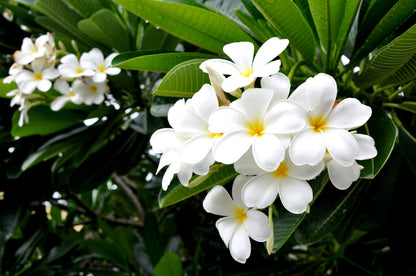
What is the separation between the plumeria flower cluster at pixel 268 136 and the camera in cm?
49

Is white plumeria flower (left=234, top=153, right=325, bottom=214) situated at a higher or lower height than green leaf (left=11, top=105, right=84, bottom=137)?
higher

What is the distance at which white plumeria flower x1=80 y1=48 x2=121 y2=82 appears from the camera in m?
1.20

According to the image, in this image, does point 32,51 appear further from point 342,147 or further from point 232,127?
point 342,147

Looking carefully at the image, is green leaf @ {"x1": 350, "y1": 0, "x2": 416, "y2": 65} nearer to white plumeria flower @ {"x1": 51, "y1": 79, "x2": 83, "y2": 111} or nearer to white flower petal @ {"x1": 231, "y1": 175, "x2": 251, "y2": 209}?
white flower petal @ {"x1": 231, "y1": 175, "x2": 251, "y2": 209}

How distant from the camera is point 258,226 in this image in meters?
0.58

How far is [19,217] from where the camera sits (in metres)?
1.49

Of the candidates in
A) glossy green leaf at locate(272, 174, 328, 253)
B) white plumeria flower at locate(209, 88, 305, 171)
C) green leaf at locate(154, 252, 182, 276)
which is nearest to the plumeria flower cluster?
white plumeria flower at locate(209, 88, 305, 171)

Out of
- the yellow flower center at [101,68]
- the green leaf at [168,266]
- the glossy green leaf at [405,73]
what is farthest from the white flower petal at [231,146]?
the yellow flower center at [101,68]

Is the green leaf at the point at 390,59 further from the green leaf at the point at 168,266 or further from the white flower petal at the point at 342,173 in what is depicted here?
the green leaf at the point at 168,266

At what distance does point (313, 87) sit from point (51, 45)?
95 centimetres

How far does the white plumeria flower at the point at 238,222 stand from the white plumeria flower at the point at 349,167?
12 centimetres

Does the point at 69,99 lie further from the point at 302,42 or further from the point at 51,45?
the point at 302,42

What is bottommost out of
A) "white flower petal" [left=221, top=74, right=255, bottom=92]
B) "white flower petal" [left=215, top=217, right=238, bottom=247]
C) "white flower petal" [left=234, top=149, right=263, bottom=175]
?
"white flower petal" [left=215, top=217, right=238, bottom=247]

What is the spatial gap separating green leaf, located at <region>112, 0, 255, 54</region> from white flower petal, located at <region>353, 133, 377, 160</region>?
0.33 meters
